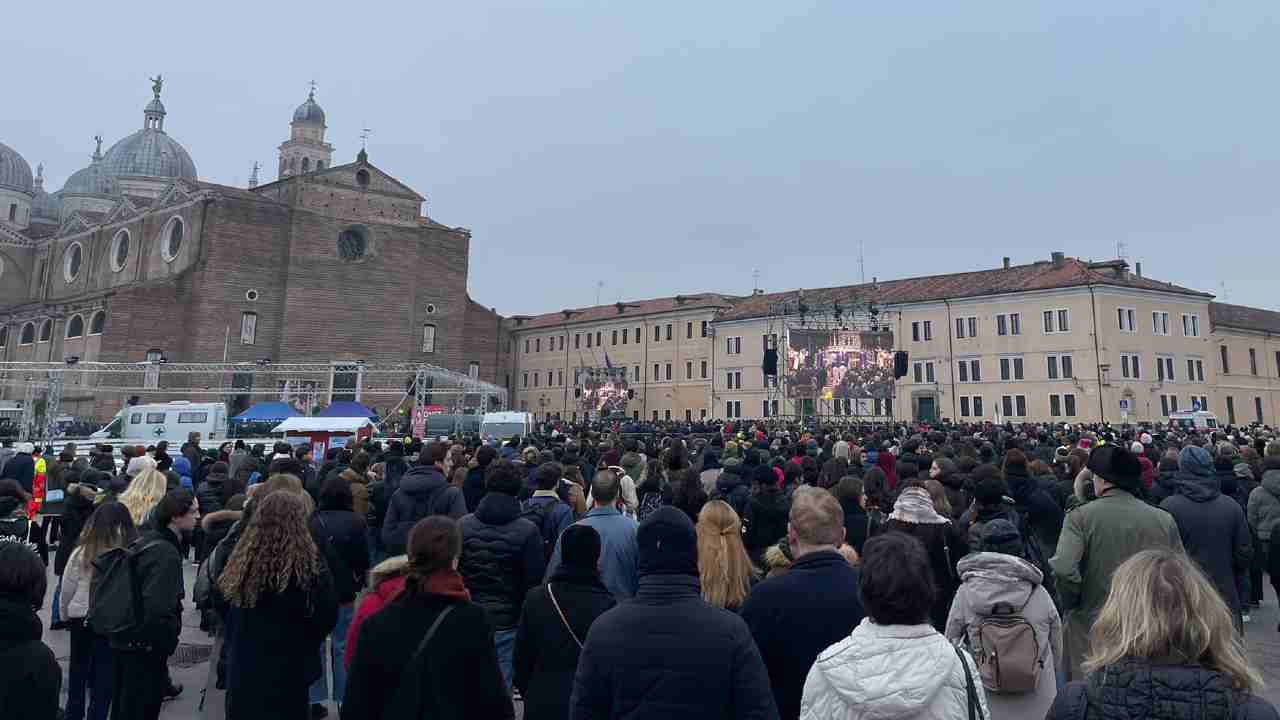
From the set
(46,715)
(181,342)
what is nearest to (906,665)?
(46,715)

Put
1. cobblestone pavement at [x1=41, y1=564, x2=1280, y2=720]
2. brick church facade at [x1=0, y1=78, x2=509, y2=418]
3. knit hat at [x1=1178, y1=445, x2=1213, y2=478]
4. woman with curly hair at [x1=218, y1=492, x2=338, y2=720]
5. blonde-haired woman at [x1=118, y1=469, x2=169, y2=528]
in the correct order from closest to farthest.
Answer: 1. woman with curly hair at [x1=218, y1=492, x2=338, y2=720]
2. knit hat at [x1=1178, y1=445, x2=1213, y2=478]
3. cobblestone pavement at [x1=41, y1=564, x2=1280, y2=720]
4. blonde-haired woman at [x1=118, y1=469, x2=169, y2=528]
5. brick church facade at [x1=0, y1=78, x2=509, y2=418]

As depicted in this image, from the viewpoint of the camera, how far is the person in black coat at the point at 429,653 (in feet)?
9.91

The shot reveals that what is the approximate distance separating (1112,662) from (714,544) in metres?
2.63

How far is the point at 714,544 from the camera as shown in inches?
178

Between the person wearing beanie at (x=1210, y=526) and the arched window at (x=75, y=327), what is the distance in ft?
182

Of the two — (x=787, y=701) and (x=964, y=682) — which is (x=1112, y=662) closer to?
(x=964, y=682)

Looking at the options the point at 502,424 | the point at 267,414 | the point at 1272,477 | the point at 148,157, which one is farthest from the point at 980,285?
the point at 148,157

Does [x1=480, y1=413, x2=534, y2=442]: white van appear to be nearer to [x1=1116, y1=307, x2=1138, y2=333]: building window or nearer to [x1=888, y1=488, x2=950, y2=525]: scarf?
[x1=888, y1=488, x2=950, y2=525]: scarf

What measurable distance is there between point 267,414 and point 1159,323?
47.3 meters

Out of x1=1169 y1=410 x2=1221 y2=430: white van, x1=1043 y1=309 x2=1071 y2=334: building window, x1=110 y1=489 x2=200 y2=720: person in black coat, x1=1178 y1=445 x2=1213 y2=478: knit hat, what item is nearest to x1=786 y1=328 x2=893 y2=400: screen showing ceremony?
x1=1169 y1=410 x2=1221 y2=430: white van

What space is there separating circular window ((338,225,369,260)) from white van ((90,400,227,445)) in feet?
74.2

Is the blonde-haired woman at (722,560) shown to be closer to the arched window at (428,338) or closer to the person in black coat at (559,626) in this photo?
the person in black coat at (559,626)

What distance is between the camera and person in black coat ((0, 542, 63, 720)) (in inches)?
118

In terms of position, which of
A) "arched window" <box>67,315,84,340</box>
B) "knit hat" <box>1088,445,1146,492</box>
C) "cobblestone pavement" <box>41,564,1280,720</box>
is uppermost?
"arched window" <box>67,315,84,340</box>
